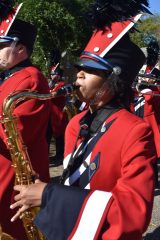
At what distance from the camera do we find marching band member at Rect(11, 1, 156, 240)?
1664mm

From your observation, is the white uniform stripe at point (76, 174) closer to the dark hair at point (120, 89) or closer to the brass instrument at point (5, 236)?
the dark hair at point (120, 89)

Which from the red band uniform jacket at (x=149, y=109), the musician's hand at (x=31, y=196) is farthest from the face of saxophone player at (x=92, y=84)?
the red band uniform jacket at (x=149, y=109)

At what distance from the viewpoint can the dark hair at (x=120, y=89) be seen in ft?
7.02

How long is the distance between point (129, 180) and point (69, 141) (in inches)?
27.9

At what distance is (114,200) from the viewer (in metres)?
1.67

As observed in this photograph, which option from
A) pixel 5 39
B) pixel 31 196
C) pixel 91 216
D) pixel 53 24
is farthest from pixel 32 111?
pixel 53 24

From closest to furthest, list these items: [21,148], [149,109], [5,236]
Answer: [21,148] → [5,236] → [149,109]

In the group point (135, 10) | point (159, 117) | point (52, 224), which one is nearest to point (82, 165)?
point (52, 224)

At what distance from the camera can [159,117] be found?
666 cm

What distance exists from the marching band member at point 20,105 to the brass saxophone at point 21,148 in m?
0.21

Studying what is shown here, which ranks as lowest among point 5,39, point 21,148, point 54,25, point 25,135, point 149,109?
point 149,109

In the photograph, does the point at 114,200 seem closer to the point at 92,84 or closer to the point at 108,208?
the point at 108,208

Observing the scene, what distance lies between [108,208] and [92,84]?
0.70 meters

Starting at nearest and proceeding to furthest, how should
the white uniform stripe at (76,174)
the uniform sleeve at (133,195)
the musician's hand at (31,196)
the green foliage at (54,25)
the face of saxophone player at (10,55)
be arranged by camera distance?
the uniform sleeve at (133,195) → the musician's hand at (31,196) → the white uniform stripe at (76,174) → the face of saxophone player at (10,55) → the green foliage at (54,25)
